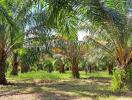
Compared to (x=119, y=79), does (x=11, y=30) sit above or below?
above

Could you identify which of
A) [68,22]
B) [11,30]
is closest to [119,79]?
[68,22]

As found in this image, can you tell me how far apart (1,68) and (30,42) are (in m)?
2.10

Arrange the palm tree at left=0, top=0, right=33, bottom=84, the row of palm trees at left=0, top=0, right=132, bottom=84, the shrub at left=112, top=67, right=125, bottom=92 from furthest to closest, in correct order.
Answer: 1. the palm tree at left=0, top=0, right=33, bottom=84
2. the shrub at left=112, top=67, right=125, bottom=92
3. the row of palm trees at left=0, top=0, right=132, bottom=84

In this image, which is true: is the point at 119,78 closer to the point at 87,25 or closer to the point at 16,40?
the point at 87,25

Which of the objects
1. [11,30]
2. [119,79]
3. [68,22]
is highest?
[11,30]

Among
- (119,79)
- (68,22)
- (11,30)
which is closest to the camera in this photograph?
(68,22)

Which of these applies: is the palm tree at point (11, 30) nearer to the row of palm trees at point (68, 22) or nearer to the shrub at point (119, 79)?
the row of palm trees at point (68, 22)

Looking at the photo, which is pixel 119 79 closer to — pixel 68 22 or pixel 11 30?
pixel 68 22

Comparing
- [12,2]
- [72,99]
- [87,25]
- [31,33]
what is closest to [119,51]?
[87,25]

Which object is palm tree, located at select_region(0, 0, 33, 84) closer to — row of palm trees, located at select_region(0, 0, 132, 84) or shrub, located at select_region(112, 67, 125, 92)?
row of palm trees, located at select_region(0, 0, 132, 84)

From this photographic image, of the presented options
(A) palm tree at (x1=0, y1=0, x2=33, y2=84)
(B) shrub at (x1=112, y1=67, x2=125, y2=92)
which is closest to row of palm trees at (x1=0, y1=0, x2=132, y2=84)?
(A) palm tree at (x1=0, y1=0, x2=33, y2=84)

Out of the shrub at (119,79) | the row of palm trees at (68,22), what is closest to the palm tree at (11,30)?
the row of palm trees at (68,22)

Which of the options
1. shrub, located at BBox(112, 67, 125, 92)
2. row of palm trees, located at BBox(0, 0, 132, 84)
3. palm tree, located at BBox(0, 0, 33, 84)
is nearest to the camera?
row of palm trees, located at BBox(0, 0, 132, 84)

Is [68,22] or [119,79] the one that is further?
[119,79]
